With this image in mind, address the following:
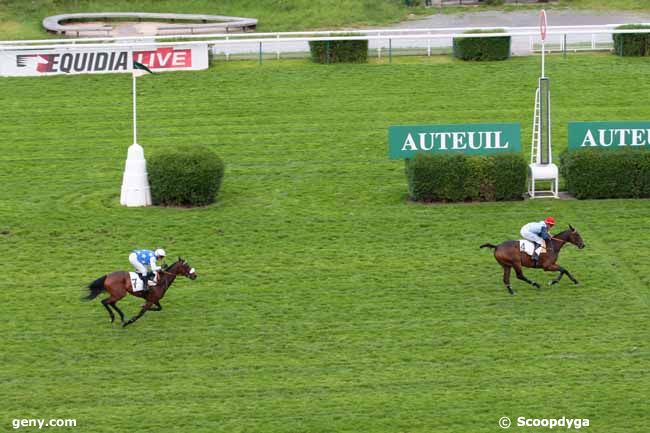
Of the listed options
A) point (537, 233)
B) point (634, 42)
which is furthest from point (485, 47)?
point (537, 233)

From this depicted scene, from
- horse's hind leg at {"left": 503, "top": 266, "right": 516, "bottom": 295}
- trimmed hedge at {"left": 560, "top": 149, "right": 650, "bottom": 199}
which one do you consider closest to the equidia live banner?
trimmed hedge at {"left": 560, "top": 149, "right": 650, "bottom": 199}

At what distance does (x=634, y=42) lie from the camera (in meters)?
33.9

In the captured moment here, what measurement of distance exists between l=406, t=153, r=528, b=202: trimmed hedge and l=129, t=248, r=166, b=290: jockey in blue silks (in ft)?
23.5

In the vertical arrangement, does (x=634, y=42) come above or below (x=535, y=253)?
above

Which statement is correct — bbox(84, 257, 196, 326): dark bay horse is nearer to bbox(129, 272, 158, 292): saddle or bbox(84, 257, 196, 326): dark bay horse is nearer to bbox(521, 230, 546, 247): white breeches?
bbox(129, 272, 158, 292): saddle

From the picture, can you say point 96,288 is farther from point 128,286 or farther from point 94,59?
point 94,59

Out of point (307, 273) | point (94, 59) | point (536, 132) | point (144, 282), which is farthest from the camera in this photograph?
point (94, 59)

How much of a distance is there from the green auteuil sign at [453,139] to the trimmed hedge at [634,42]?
389 inches

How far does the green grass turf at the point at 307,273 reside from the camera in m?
17.1

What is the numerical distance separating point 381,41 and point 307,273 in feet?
49.5

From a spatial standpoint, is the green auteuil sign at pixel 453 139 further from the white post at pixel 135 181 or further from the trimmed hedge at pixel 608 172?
the white post at pixel 135 181

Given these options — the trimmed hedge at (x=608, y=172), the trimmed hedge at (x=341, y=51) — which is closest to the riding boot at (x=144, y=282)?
the trimmed hedge at (x=608, y=172)

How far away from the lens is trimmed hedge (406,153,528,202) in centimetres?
2470

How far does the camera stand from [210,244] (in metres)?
23.0
